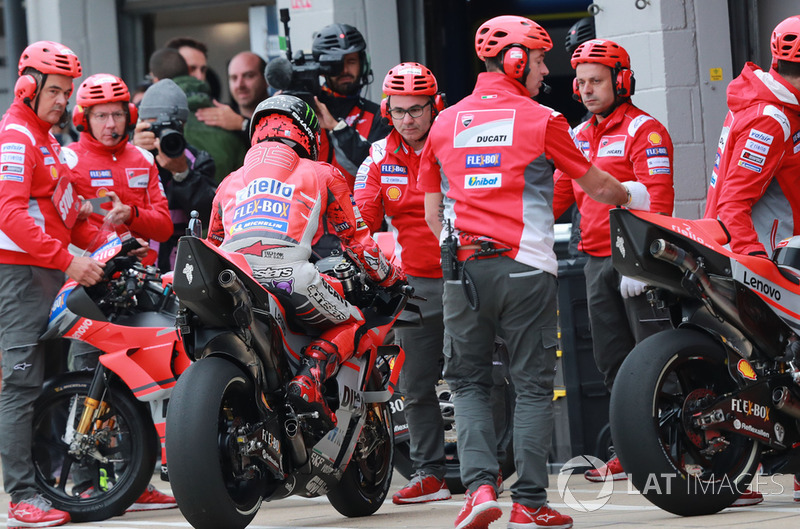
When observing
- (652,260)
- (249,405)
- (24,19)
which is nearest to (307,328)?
(249,405)

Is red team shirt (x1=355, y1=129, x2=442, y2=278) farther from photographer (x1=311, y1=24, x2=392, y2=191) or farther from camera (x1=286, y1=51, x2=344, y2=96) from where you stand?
camera (x1=286, y1=51, x2=344, y2=96)

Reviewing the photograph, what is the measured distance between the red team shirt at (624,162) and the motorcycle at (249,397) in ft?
4.41

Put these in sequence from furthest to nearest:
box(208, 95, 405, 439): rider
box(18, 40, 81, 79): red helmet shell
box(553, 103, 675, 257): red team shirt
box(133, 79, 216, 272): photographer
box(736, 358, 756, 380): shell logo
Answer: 1. box(133, 79, 216, 272): photographer
2. box(18, 40, 81, 79): red helmet shell
3. box(553, 103, 675, 257): red team shirt
4. box(208, 95, 405, 439): rider
5. box(736, 358, 756, 380): shell logo

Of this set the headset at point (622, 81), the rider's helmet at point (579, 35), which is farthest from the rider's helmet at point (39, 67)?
the rider's helmet at point (579, 35)

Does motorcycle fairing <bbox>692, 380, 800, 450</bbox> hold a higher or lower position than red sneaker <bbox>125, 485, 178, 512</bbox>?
higher

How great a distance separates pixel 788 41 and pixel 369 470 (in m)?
2.81

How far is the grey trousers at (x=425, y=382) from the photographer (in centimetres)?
732

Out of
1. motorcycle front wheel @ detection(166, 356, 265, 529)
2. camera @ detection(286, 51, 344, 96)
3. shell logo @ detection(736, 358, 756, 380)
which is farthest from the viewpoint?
camera @ detection(286, 51, 344, 96)

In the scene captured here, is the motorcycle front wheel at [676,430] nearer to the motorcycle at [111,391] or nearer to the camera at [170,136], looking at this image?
the motorcycle at [111,391]

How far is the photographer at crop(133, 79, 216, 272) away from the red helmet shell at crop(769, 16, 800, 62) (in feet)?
12.3

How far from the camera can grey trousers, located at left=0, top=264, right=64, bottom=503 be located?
7102mm

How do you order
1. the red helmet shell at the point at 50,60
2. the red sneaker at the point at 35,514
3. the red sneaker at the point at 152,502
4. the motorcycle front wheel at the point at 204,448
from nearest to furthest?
the motorcycle front wheel at the point at 204,448 < the red sneaker at the point at 35,514 < the red helmet shell at the point at 50,60 < the red sneaker at the point at 152,502

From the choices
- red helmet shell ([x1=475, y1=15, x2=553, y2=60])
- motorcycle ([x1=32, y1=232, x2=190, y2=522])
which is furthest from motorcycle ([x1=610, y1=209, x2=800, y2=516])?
motorcycle ([x1=32, y1=232, x2=190, y2=522])

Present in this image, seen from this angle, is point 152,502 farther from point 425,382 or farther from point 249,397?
point 249,397
